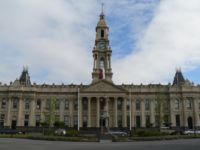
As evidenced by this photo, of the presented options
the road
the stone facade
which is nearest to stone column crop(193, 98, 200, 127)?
the stone facade

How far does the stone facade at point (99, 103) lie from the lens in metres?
91.0

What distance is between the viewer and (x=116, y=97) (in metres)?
90.6

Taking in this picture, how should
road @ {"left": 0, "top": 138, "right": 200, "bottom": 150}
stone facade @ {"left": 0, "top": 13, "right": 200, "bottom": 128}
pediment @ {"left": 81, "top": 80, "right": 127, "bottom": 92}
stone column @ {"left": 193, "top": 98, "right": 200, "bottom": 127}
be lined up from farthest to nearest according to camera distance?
stone column @ {"left": 193, "top": 98, "right": 200, "bottom": 127} → pediment @ {"left": 81, "top": 80, "right": 127, "bottom": 92} → stone facade @ {"left": 0, "top": 13, "right": 200, "bottom": 128} → road @ {"left": 0, "top": 138, "right": 200, "bottom": 150}

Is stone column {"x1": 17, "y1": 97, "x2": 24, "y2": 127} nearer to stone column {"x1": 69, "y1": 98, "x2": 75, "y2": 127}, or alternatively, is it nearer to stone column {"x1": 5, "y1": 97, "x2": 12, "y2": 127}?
stone column {"x1": 5, "y1": 97, "x2": 12, "y2": 127}

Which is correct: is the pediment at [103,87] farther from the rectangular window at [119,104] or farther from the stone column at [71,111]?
the stone column at [71,111]

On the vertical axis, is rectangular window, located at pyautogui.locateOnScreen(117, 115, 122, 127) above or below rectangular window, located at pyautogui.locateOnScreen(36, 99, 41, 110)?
below

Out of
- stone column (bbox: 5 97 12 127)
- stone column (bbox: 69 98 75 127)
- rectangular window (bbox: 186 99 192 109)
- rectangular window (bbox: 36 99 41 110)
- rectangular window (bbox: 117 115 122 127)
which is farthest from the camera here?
rectangular window (bbox: 36 99 41 110)

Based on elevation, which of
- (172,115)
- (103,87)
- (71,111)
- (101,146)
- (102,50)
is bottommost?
(101,146)

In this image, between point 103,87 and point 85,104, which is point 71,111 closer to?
point 85,104

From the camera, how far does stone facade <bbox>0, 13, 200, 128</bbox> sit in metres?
91.0

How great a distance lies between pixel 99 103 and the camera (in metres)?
90.8

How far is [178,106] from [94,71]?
28925mm

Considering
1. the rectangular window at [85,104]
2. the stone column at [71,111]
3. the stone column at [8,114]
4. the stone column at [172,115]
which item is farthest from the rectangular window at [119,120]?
the stone column at [8,114]

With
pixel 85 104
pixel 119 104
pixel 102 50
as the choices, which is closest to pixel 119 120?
pixel 119 104
